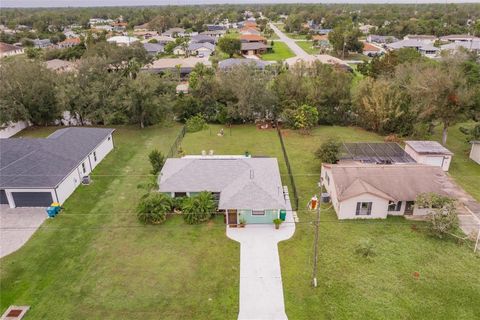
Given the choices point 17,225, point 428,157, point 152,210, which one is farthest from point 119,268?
point 428,157

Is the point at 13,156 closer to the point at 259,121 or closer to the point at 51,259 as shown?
the point at 51,259

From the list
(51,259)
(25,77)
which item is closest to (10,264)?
(51,259)

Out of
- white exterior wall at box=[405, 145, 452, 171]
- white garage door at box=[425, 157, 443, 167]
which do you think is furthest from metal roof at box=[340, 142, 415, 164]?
white garage door at box=[425, 157, 443, 167]

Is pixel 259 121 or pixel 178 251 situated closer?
pixel 178 251

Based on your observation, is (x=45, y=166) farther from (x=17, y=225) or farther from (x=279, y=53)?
(x=279, y=53)

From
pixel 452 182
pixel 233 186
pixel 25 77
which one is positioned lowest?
pixel 452 182

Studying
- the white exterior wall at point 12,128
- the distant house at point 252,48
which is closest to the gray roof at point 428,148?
the white exterior wall at point 12,128
